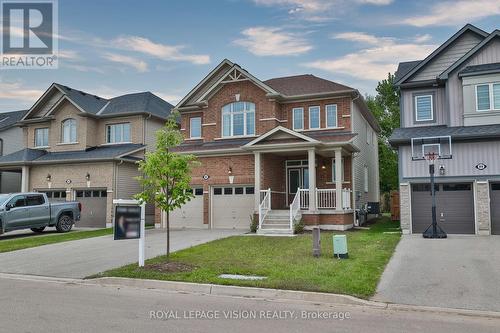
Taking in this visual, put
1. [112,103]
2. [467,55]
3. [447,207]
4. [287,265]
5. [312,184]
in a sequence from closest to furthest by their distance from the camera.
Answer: [287,265] → [447,207] → [467,55] → [312,184] → [112,103]

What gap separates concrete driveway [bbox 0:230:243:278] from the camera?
1195 cm

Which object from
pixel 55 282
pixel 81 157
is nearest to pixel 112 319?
pixel 55 282

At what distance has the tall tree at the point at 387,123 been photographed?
4112cm

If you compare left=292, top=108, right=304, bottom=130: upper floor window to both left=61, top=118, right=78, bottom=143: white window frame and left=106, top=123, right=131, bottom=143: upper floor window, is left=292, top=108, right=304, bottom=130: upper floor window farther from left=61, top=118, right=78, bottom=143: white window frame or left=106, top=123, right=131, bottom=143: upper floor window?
left=61, top=118, right=78, bottom=143: white window frame

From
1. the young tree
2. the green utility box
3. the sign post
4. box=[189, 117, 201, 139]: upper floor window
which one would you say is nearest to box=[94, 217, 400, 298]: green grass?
the green utility box

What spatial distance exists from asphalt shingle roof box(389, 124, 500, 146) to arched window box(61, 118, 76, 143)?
810 inches

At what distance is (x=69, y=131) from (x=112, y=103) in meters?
3.60

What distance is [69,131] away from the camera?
2920cm

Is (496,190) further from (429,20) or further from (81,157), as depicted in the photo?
(81,157)

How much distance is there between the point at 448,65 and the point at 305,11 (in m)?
8.12

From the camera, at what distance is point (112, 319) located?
6.83 m

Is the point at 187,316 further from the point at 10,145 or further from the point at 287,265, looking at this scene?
the point at 10,145

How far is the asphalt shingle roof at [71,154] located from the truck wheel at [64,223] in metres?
4.60

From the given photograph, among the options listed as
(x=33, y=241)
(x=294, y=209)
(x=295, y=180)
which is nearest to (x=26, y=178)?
(x=33, y=241)
